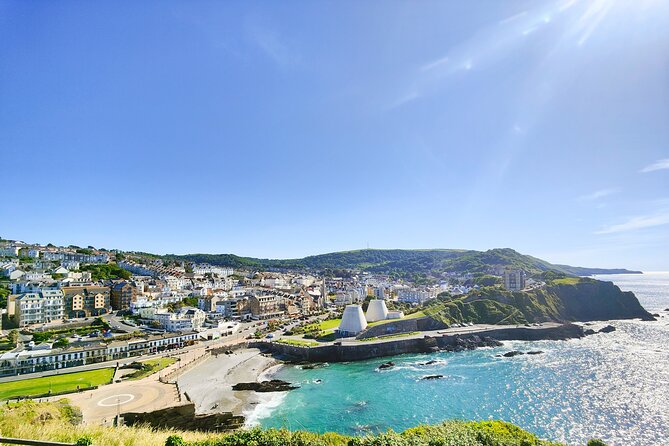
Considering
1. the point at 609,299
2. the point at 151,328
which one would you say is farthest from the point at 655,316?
the point at 151,328

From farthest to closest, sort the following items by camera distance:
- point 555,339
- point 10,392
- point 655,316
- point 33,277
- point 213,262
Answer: point 213,262 → point 655,316 → point 33,277 → point 555,339 → point 10,392

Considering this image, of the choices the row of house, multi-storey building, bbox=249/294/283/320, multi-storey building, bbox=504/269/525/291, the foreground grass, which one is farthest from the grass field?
multi-storey building, bbox=504/269/525/291

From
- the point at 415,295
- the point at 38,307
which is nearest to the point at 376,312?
the point at 415,295

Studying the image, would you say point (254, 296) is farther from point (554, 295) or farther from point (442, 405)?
point (554, 295)

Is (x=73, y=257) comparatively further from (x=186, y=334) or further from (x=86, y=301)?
(x=186, y=334)

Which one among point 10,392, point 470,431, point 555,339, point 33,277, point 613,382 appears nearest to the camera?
point 470,431

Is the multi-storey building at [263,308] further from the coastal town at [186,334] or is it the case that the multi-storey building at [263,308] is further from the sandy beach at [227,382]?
the sandy beach at [227,382]

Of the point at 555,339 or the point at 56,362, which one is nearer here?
the point at 56,362

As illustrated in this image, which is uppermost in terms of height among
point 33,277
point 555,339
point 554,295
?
point 33,277
